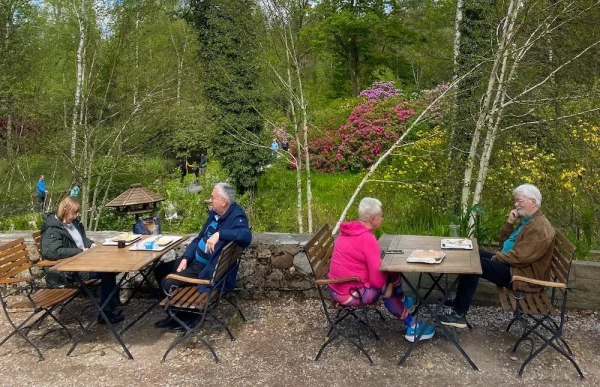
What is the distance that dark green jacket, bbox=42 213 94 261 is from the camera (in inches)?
171

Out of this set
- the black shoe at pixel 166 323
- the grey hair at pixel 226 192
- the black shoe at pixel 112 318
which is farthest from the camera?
the black shoe at pixel 112 318

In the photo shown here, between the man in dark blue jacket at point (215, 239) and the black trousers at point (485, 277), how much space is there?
1.76 m

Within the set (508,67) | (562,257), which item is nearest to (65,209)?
(562,257)

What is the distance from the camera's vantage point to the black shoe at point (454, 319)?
13.3 ft

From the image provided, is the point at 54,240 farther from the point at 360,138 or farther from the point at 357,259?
the point at 360,138

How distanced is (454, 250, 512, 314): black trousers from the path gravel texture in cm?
29

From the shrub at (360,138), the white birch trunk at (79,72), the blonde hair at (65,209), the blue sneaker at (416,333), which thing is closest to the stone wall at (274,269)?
the blue sneaker at (416,333)

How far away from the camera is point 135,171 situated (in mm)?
9914

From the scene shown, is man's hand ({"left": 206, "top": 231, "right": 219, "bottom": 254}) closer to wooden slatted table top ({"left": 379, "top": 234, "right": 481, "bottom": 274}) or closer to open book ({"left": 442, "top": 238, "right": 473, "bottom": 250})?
wooden slatted table top ({"left": 379, "top": 234, "right": 481, "bottom": 274})

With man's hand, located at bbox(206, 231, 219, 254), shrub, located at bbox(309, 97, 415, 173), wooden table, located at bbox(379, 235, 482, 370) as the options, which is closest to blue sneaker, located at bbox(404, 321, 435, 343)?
wooden table, located at bbox(379, 235, 482, 370)

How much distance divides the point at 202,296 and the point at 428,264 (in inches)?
68.9

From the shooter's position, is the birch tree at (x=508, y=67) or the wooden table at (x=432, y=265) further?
the birch tree at (x=508, y=67)

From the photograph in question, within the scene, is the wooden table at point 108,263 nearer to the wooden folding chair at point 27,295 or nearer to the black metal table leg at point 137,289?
the black metal table leg at point 137,289

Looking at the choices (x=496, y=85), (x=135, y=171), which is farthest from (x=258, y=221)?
(x=496, y=85)
